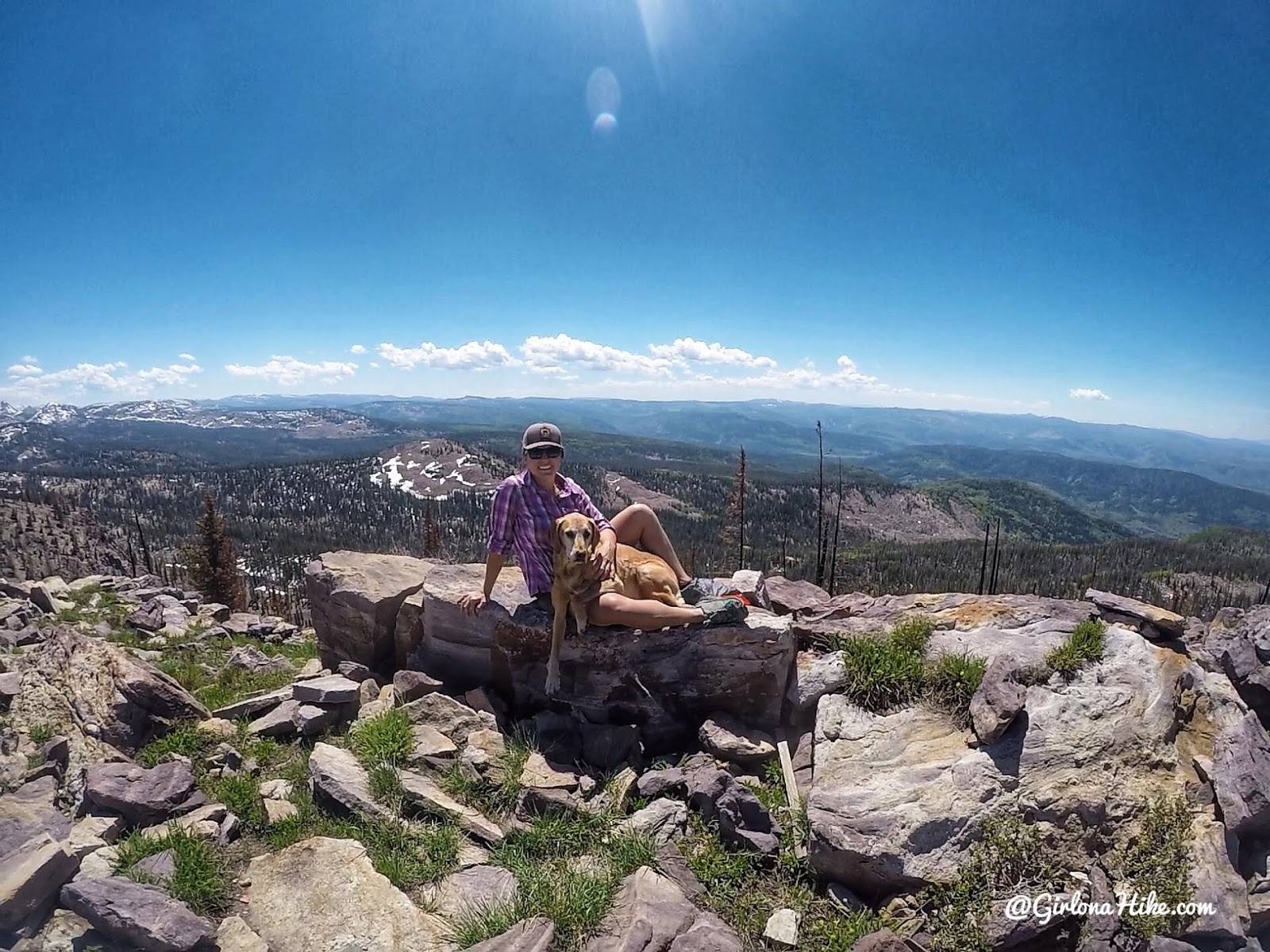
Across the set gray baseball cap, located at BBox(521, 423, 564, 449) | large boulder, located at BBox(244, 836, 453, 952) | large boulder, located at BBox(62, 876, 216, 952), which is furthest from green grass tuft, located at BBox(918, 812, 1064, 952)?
gray baseball cap, located at BBox(521, 423, 564, 449)

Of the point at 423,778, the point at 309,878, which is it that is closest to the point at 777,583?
the point at 423,778

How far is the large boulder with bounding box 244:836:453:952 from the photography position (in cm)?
416

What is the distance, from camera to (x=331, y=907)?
4383mm

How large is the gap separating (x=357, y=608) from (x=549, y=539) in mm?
3746

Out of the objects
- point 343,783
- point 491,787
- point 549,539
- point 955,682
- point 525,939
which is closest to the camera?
point 525,939

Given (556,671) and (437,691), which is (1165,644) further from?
(437,691)

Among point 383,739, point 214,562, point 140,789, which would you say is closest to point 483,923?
point 383,739

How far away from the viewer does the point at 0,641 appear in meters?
10.4

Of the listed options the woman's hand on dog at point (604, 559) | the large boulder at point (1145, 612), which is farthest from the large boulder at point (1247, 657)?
the woman's hand on dog at point (604, 559)

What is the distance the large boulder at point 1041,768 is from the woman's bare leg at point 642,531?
10.2 ft

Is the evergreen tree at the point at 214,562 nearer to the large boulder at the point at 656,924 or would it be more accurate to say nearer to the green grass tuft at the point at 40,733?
the green grass tuft at the point at 40,733

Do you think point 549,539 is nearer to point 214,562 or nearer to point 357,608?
point 357,608

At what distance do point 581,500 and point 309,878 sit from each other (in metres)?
4.73

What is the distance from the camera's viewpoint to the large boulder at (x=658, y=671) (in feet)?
22.5
